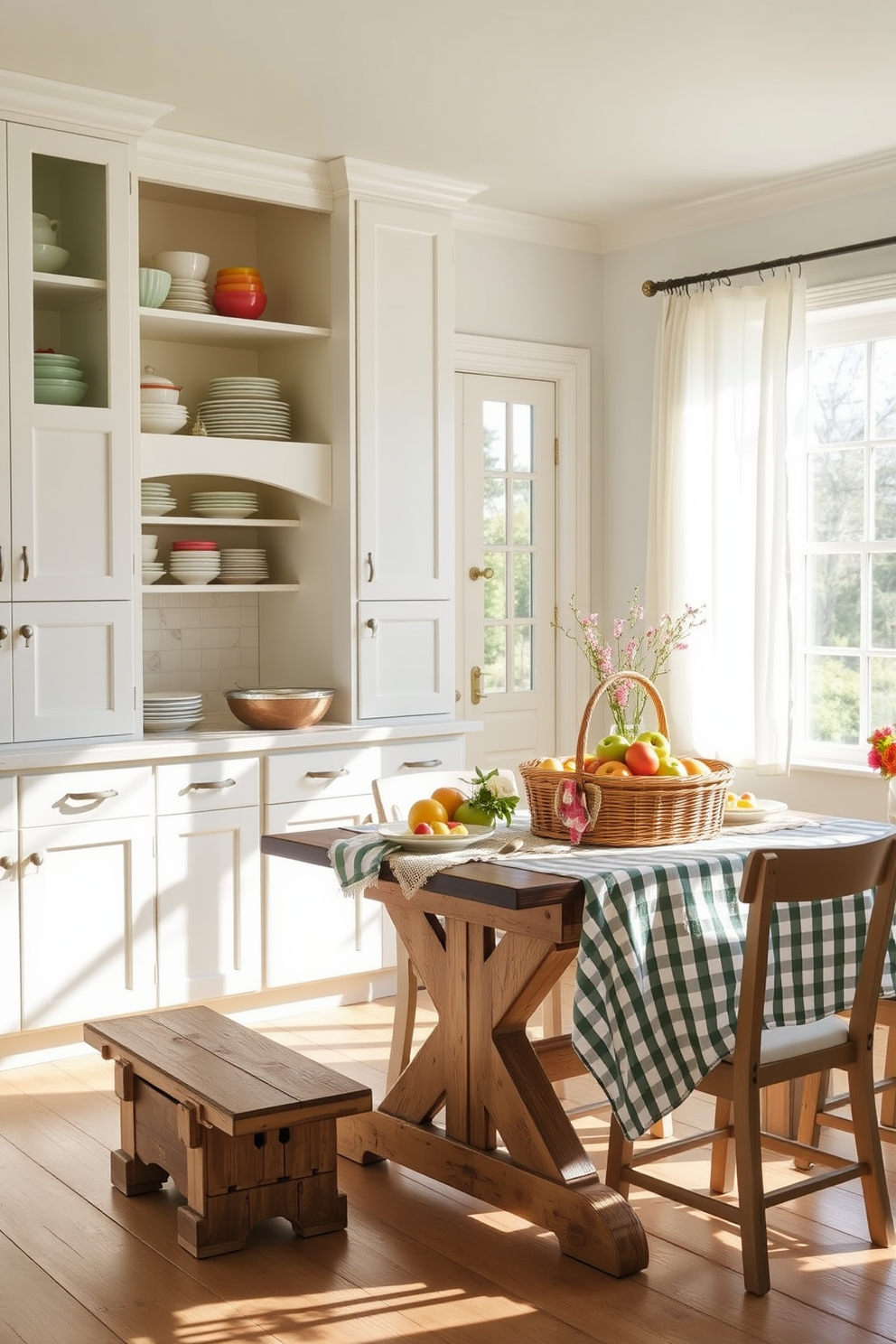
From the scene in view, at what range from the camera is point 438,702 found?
16.6 ft

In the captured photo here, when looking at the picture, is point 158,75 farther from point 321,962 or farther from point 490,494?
point 321,962

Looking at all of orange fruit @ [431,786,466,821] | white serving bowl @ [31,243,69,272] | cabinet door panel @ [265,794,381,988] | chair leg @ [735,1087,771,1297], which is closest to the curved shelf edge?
white serving bowl @ [31,243,69,272]

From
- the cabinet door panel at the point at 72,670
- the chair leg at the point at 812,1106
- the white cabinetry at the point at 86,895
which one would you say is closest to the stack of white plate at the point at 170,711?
the cabinet door panel at the point at 72,670

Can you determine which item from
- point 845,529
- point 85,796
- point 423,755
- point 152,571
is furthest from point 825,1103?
point 152,571

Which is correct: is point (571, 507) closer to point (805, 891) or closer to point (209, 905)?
point (209, 905)

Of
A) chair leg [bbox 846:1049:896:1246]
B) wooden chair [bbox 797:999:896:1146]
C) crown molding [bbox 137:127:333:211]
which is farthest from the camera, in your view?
crown molding [bbox 137:127:333:211]

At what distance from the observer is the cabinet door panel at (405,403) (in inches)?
190

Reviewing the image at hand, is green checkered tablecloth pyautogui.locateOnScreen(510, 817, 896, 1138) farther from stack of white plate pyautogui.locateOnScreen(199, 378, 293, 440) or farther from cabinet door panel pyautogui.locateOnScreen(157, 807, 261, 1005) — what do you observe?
stack of white plate pyautogui.locateOnScreen(199, 378, 293, 440)

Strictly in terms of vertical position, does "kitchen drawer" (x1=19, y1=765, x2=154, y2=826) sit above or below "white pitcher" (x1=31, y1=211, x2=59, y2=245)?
below

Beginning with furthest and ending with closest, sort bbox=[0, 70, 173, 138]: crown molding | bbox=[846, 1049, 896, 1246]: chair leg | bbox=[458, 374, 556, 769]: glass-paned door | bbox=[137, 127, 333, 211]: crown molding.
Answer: bbox=[458, 374, 556, 769]: glass-paned door < bbox=[137, 127, 333, 211]: crown molding < bbox=[0, 70, 173, 138]: crown molding < bbox=[846, 1049, 896, 1246]: chair leg

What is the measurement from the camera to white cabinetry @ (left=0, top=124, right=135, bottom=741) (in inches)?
160

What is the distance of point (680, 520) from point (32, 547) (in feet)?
7.83

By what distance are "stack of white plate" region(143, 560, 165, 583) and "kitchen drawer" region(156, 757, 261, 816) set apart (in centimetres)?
64

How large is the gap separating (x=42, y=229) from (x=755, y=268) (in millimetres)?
2434
